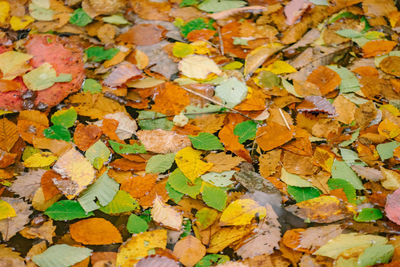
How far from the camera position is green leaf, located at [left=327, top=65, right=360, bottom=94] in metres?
1.94

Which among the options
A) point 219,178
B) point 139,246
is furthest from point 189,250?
point 219,178

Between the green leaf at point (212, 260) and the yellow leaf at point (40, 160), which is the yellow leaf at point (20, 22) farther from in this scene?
the green leaf at point (212, 260)

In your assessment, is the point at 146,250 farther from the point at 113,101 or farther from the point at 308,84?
the point at 308,84

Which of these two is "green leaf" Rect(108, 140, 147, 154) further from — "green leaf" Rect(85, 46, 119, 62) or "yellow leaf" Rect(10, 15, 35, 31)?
"yellow leaf" Rect(10, 15, 35, 31)

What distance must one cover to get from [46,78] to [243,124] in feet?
3.85

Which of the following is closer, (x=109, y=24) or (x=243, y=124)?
(x=243, y=124)

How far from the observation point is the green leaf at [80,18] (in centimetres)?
233

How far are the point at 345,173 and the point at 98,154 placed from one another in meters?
1.18

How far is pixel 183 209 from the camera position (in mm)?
1502

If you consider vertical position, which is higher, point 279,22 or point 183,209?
point 279,22

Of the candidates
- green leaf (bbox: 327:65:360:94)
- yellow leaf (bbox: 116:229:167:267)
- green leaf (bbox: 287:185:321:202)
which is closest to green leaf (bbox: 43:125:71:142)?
yellow leaf (bbox: 116:229:167:267)

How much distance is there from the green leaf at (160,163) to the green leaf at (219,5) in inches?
50.2

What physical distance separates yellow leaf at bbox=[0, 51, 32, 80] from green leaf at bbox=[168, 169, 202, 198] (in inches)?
45.7

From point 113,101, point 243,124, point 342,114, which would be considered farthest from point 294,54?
point 113,101
